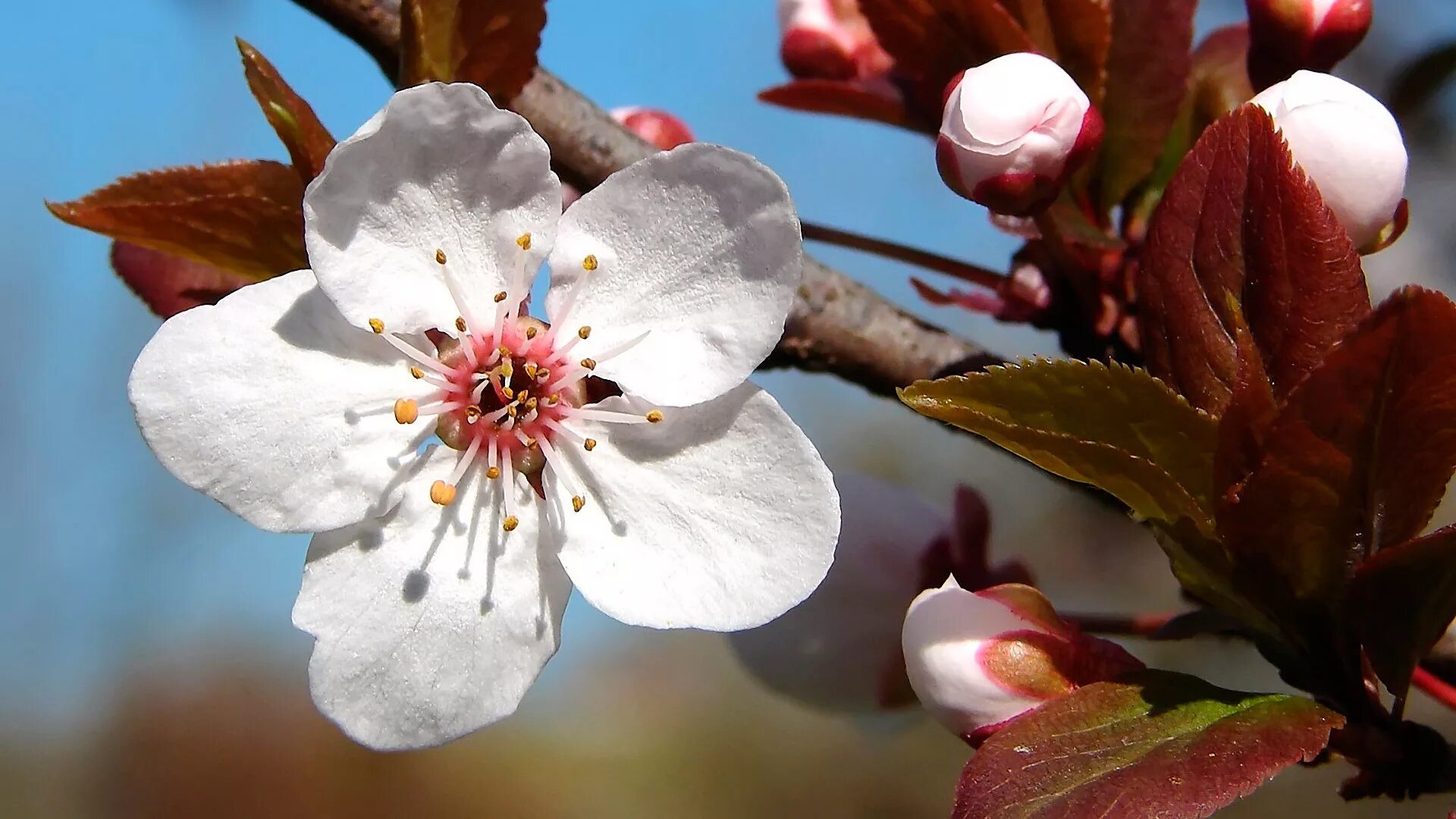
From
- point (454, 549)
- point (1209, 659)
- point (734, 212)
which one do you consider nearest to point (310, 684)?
point (454, 549)

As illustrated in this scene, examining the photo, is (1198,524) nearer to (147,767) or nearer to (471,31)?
(471,31)

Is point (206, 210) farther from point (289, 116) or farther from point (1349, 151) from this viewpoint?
point (1349, 151)

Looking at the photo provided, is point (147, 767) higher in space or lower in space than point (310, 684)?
lower

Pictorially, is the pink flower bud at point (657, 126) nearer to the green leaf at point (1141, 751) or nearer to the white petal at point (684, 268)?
the white petal at point (684, 268)

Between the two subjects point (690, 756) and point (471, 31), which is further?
point (690, 756)

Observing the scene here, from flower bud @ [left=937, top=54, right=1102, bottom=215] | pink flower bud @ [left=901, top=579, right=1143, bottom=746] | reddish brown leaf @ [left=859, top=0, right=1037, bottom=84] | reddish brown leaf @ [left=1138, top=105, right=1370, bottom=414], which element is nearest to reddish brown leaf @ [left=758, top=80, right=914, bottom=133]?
reddish brown leaf @ [left=859, top=0, right=1037, bottom=84]
